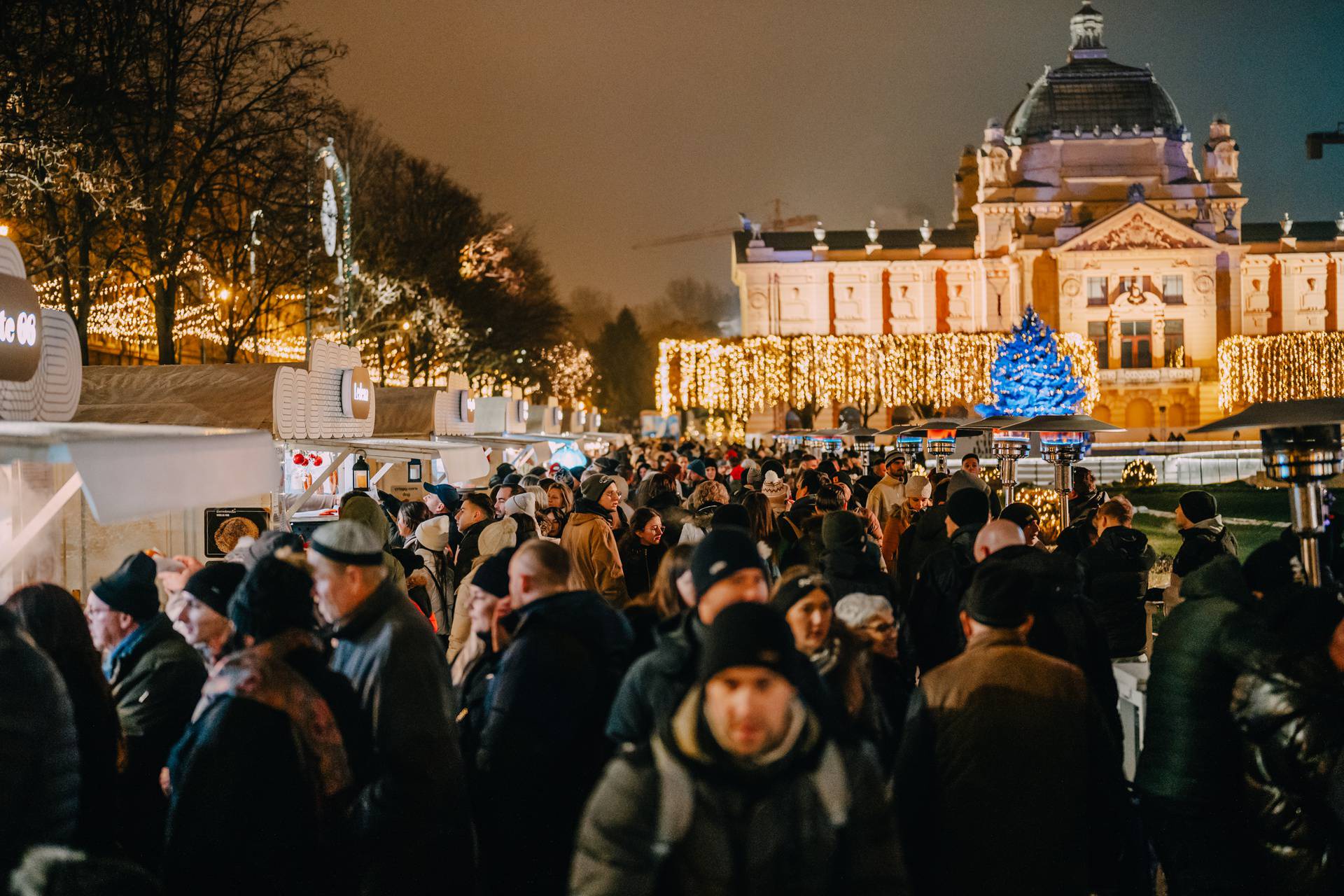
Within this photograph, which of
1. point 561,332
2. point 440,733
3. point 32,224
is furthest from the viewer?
point 561,332

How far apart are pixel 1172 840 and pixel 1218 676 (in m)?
0.66

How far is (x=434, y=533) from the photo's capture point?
366 inches

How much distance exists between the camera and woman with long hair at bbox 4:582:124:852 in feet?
12.9

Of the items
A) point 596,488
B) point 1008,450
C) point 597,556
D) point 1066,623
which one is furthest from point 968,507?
point 1008,450

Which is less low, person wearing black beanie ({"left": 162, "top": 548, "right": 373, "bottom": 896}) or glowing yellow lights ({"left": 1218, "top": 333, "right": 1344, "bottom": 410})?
glowing yellow lights ({"left": 1218, "top": 333, "right": 1344, "bottom": 410})

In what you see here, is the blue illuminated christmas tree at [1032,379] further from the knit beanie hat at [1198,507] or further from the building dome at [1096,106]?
the building dome at [1096,106]

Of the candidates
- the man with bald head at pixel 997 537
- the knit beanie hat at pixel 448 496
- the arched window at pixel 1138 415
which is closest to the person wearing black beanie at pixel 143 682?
the man with bald head at pixel 997 537

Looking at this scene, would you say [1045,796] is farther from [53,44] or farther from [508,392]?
[508,392]

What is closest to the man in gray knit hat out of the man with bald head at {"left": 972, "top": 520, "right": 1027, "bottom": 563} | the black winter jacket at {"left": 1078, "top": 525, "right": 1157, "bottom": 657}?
the man with bald head at {"left": 972, "top": 520, "right": 1027, "bottom": 563}

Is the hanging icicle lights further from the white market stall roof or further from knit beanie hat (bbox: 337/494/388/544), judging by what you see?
the white market stall roof

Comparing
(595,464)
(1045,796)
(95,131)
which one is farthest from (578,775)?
(95,131)

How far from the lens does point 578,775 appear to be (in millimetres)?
4258

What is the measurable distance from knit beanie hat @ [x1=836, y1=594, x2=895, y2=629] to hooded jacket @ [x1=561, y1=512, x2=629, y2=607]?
3436 mm

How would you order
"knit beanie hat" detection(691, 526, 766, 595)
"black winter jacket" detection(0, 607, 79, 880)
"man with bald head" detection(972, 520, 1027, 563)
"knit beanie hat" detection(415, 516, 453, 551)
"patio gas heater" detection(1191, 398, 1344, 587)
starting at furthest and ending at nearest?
"knit beanie hat" detection(415, 516, 453, 551) < "patio gas heater" detection(1191, 398, 1344, 587) < "man with bald head" detection(972, 520, 1027, 563) < "knit beanie hat" detection(691, 526, 766, 595) < "black winter jacket" detection(0, 607, 79, 880)
